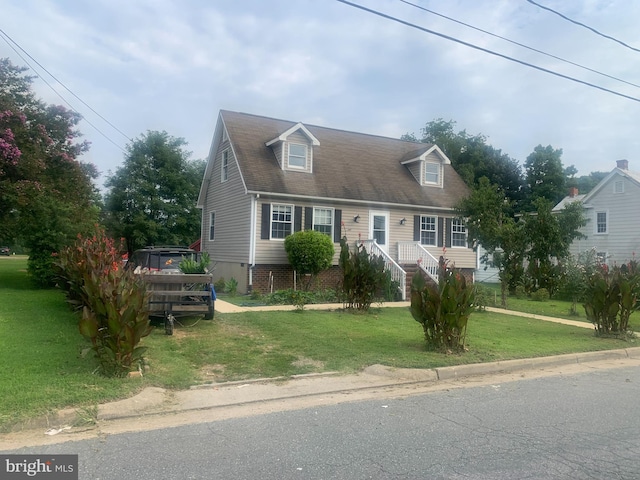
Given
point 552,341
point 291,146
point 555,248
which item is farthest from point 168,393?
point 291,146

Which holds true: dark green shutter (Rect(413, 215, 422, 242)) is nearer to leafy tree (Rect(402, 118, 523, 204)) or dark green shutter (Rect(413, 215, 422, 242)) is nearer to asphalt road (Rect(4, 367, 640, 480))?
asphalt road (Rect(4, 367, 640, 480))

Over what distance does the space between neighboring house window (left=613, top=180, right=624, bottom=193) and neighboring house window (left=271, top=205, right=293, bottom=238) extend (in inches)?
820

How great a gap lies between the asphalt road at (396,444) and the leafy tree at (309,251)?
11751mm

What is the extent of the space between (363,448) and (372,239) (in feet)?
51.5

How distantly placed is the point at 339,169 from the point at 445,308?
13.9 metres

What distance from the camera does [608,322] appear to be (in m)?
11.2

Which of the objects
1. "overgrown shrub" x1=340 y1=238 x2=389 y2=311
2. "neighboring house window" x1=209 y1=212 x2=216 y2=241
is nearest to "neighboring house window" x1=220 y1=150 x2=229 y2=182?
"neighboring house window" x1=209 y1=212 x2=216 y2=241

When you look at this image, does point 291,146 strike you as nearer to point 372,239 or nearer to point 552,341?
point 372,239

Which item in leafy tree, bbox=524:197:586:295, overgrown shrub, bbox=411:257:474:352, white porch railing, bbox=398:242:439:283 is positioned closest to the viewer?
overgrown shrub, bbox=411:257:474:352

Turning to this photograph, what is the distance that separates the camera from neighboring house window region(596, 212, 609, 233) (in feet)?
98.5

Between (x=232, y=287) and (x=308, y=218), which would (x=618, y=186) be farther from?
(x=232, y=287)

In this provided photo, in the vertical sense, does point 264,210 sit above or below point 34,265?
above

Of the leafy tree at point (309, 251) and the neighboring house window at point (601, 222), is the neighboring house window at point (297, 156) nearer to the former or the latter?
the leafy tree at point (309, 251)

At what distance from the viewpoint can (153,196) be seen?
3612 centimetres
